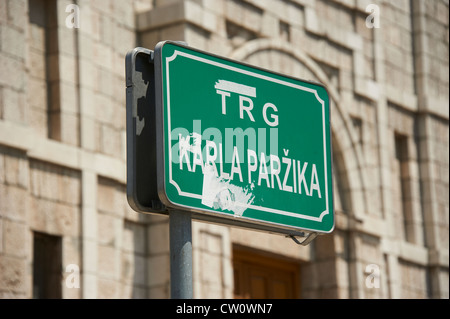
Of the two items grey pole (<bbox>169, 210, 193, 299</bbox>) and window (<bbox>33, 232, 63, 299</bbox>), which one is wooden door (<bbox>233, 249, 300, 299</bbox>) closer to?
window (<bbox>33, 232, 63, 299</bbox>)

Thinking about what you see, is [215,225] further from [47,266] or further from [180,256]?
[180,256]

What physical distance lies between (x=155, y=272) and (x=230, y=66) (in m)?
10.0

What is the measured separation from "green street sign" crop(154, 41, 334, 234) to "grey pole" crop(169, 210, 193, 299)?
0.17 ft

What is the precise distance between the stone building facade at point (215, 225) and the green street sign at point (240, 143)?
8068mm

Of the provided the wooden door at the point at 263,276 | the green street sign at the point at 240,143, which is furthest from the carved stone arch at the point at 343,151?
the green street sign at the point at 240,143

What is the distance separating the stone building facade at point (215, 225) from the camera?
13.0 metres

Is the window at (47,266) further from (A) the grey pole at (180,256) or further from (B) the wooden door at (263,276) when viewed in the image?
(A) the grey pole at (180,256)

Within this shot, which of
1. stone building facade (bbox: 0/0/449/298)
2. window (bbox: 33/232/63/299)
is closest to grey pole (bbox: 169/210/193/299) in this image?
stone building facade (bbox: 0/0/449/298)

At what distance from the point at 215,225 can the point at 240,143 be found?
10.6 metres

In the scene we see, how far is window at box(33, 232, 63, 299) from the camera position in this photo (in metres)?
13.0

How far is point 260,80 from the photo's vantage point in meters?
4.46

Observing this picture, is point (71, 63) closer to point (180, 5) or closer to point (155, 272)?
point (180, 5)
